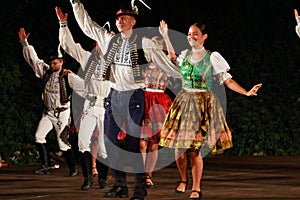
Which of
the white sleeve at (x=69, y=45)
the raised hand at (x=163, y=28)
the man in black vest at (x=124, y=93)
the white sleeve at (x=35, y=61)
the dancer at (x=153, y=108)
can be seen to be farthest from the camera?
the white sleeve at (x=35, y=61)

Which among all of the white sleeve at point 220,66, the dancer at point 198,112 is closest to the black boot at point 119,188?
the dancer at point 198,112

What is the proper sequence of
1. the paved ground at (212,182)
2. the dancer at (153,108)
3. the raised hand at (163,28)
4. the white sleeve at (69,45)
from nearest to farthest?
the paved ground at (212,182), the raised hand at (163,28), the white sleeve at (69,45), the dancer at (153,108)

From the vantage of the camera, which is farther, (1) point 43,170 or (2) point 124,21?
(1) point 43,170

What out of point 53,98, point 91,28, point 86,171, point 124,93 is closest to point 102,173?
point 86,171

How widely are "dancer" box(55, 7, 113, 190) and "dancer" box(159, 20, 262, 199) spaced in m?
1.25

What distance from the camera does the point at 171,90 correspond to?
59.9 ft

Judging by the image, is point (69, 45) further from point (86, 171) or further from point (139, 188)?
point (139, 188)

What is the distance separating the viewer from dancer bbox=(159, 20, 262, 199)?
12.4m

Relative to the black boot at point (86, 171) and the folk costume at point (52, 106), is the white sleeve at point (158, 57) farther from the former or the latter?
the folk costume at point (52, 106)

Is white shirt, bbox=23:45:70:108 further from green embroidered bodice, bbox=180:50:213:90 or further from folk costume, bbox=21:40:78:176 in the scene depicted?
green embroidered bodice, bbox=180:50:213:90

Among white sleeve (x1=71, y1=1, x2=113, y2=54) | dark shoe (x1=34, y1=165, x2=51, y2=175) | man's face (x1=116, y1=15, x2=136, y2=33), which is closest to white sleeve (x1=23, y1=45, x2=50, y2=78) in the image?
dark shoe (x1=34, y1=165, x2=51, y2=175)

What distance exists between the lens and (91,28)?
42.5 feet

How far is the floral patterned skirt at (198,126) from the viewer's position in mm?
12445

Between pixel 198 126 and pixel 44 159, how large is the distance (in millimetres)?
4149
